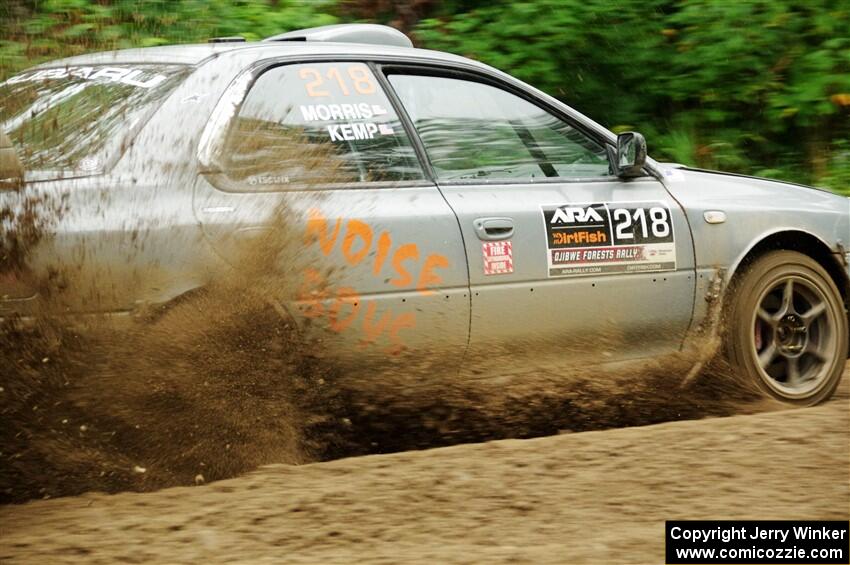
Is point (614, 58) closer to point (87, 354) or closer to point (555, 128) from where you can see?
point (555, 128)

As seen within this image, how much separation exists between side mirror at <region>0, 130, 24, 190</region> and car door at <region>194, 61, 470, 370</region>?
2.06 feet

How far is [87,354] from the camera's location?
408cm

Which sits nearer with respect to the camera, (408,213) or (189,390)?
(189,390)

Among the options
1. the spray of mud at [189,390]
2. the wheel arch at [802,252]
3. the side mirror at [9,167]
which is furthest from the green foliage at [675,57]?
the side mirror at [9,167]

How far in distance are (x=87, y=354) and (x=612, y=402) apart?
2444mm

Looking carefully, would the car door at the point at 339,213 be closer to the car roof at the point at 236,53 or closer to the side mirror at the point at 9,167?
the car roof at the point at 236,53

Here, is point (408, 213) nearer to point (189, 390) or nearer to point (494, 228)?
point (494, 228)

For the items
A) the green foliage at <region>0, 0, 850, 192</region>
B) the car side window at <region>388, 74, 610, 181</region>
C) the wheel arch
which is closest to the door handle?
the car side window at <region>388, 74, 610, 181</region>

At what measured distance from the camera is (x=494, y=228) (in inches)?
194

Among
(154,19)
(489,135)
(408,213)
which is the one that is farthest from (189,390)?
(154,19)

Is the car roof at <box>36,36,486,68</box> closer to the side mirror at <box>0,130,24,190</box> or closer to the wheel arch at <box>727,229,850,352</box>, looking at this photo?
the side mirror at <box>0,130,24,190</box>

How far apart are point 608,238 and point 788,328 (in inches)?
45.2

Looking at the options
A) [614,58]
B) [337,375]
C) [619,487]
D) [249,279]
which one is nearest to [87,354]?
[249,279]

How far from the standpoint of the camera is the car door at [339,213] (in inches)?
173
